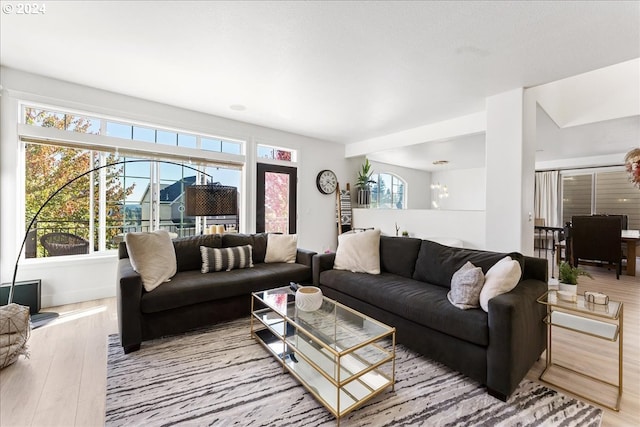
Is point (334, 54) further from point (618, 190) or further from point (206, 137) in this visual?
point (618, 190)

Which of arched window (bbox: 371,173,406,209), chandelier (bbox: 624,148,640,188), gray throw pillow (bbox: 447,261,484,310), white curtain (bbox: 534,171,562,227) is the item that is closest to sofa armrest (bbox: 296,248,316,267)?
gray throw pillow (bbox: 447,261,484,310)

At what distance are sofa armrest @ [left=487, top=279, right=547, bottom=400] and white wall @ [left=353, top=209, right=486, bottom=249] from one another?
2.20 m

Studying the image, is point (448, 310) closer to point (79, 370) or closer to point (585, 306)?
point (585, 306)

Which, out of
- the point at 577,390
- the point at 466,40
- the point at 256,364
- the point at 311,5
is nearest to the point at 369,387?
the point at 256,364

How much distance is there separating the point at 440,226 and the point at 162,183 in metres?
4.55

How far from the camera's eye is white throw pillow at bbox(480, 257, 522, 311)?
1931 mm

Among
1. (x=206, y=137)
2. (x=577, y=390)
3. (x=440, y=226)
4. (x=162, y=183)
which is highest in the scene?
(x=206, y=137)

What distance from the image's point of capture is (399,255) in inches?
120

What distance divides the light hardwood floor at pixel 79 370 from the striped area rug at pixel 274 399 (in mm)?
118

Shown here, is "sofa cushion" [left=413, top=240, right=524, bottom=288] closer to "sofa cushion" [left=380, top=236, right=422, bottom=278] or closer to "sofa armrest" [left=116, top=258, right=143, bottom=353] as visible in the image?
"sofa cushion" [left=380, top=236, right=422, bottom=278]

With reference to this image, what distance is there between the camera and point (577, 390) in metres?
1.88

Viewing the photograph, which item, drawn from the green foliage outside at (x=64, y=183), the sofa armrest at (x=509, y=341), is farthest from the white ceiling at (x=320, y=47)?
the sofa armrest at (x=509, y=341)

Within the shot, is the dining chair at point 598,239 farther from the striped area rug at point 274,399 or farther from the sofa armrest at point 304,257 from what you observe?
the sofa armrest at point 304,257

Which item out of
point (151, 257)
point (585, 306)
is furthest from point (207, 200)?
point (585, 306)
